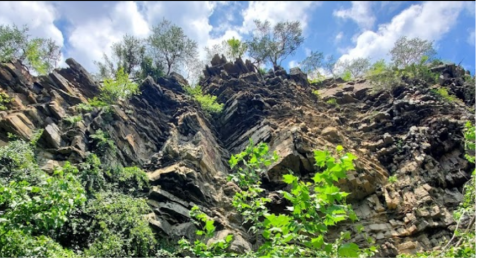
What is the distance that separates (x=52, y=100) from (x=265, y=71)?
24876mm

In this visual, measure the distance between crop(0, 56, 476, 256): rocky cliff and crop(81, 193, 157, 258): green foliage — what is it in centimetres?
130

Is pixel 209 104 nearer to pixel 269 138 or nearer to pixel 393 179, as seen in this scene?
pixel 269 138

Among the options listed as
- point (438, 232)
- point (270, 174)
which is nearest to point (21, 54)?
point (270, 174)

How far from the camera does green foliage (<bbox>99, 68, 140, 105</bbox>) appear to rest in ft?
79.6

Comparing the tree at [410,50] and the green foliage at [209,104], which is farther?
the tree at [410,50]

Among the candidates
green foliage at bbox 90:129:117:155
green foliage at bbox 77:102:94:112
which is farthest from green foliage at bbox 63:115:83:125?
green foliage at bbox 77:102:94:112

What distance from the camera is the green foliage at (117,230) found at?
12.4m

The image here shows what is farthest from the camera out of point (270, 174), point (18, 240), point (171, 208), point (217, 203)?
point (270, 174)

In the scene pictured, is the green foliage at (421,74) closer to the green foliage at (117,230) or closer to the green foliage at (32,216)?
the green foliage at (117,230)

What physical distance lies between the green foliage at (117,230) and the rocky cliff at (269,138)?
130cm

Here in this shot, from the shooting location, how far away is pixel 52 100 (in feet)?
68.1

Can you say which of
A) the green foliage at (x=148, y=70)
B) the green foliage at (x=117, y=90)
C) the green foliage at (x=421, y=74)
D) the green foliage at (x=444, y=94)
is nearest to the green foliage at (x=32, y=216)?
the green foliage at (x=117, y=90)

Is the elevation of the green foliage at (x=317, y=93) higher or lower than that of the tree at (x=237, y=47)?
lower

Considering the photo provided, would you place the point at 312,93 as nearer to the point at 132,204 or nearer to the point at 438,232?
the point at 438,232
